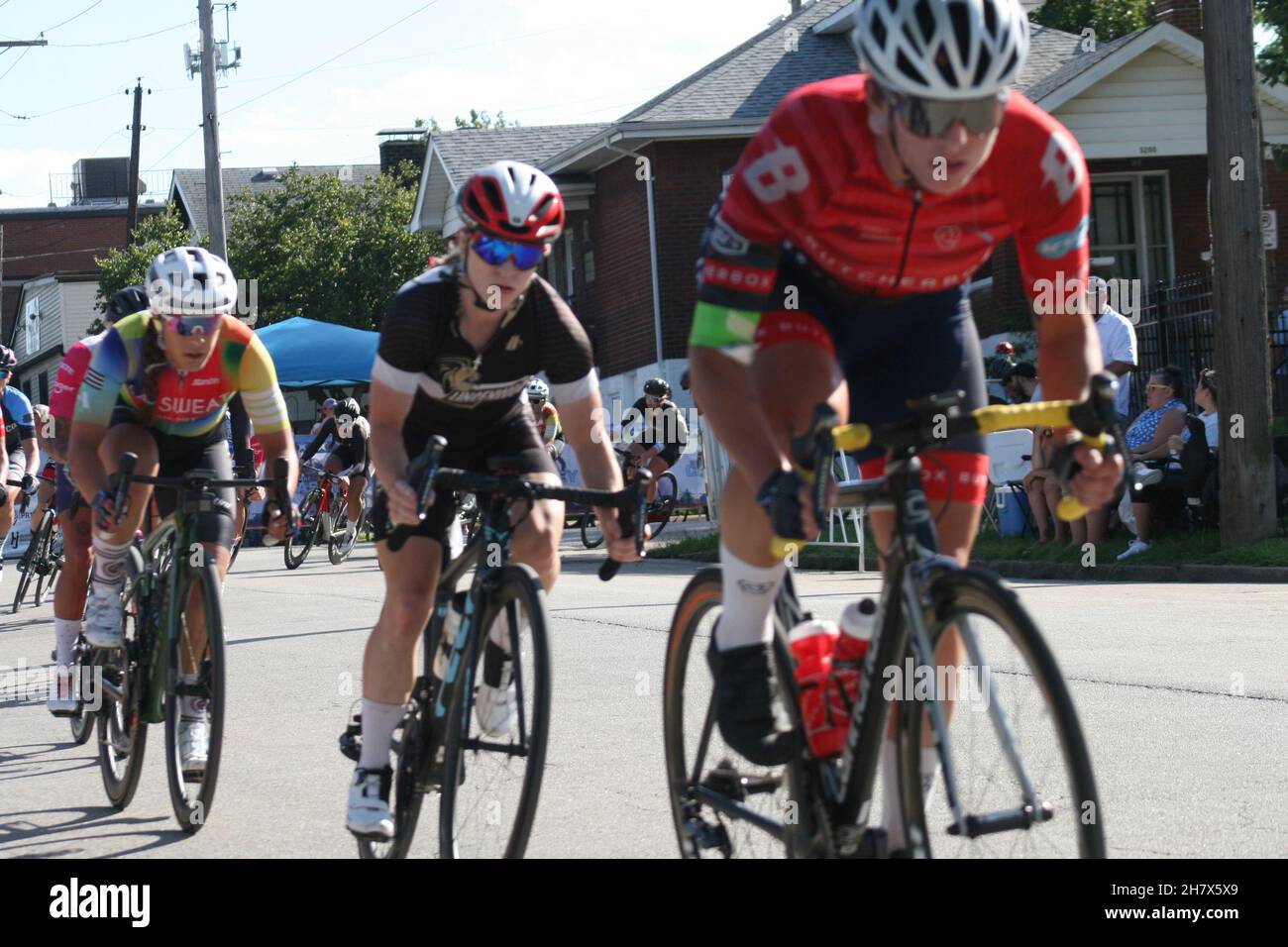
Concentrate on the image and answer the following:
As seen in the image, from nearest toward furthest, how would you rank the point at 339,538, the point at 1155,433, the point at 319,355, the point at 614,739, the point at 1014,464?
the point at 614,739
the point at 1155,433
the point at 1014,464
the point at 339,538
the point at 319,355

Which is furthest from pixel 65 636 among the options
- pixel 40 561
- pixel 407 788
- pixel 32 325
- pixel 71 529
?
pixel 32 325

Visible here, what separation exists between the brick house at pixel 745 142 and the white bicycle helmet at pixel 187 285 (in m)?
18.2

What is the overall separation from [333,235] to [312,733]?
→ 3886 cm

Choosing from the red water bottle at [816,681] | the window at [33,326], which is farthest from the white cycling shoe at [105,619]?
the window at [33,326]

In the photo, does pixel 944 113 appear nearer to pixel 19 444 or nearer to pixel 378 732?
pixel 378 732

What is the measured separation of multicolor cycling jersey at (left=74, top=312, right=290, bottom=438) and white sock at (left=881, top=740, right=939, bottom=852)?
3.65 m

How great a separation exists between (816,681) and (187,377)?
364 centimetres

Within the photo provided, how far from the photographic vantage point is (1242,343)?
49.3 feet

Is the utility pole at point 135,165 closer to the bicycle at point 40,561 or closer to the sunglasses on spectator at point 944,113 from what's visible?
the bicycle at point 40,561

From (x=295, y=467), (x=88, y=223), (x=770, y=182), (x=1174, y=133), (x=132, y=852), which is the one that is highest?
(x=88, y=223)

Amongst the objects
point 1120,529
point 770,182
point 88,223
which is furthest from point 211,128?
point 88,223

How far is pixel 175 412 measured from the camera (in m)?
6.86

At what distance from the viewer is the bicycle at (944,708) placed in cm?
310

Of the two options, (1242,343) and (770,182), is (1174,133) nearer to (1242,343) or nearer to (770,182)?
(1242,343)
